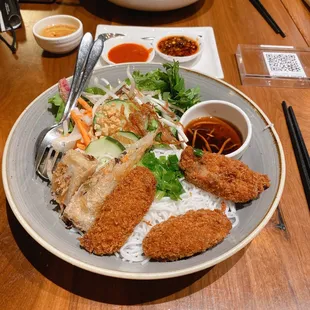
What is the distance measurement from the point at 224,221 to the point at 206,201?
28 centimetres

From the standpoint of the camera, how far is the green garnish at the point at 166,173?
1.87 meters

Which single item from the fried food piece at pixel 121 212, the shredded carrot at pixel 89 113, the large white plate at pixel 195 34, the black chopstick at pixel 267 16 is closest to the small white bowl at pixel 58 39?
the large white plate at pixel 195 34

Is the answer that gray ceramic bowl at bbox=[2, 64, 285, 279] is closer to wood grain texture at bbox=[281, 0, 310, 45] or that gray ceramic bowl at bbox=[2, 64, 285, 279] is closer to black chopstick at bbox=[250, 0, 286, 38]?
black chopstick at bbox=[250, 0, 286, 38]

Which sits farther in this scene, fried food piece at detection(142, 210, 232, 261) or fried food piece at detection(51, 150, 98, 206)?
fried food piece at detection(51, 150, 98, 206)

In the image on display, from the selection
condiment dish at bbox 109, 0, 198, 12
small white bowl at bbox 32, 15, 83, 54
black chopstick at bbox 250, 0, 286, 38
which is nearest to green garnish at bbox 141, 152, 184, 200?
small white bowl at bbox 32, 15, 83, 54

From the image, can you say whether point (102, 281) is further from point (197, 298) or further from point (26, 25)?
point (26, 25)

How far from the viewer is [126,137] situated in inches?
82.1

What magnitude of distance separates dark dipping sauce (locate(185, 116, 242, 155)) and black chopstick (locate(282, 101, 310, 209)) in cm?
47

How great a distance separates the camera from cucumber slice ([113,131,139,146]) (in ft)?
6.83

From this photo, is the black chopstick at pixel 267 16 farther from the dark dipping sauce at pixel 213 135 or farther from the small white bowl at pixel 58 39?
the small white bowl at pixel 58 39

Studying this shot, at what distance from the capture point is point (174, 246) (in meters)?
1.50

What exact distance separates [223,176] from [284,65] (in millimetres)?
1684

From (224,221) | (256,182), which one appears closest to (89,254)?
(224,221)

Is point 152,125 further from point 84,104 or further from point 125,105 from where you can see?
point 84,104
